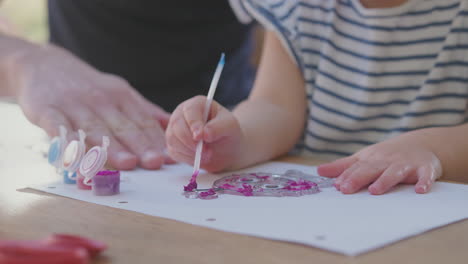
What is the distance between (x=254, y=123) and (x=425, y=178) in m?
0.34

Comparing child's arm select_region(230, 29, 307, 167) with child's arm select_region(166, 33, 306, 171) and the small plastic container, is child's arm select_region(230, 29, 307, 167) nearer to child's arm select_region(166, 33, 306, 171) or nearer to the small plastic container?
child's arm select_region(166, 33, 306, 171)

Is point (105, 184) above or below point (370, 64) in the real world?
below

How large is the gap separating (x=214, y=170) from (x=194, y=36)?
65cm

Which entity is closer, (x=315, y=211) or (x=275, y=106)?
(x=315, y=211)

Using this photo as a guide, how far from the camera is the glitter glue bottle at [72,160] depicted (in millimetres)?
640

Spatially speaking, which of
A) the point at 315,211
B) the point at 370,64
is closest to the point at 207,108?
the point at 315,211

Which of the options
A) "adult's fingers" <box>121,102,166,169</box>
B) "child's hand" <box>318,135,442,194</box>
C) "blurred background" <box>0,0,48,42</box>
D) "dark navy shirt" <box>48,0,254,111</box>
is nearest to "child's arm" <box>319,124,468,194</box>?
"child's hand" <box>318,135,442,194</box>

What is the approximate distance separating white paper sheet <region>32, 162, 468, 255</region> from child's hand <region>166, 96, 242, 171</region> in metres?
0.06

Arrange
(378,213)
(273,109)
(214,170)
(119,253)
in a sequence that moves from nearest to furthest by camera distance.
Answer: (119,253) < (378,213) < (214,170) < (273,109)

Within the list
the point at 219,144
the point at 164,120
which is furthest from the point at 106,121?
the point at 219,144

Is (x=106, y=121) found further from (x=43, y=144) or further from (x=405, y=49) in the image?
(x=405, y=49)

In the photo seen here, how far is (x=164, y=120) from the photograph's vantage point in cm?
94

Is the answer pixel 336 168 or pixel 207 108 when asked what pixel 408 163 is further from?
pixel 207 108

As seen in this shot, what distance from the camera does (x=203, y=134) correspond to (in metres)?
0.70
